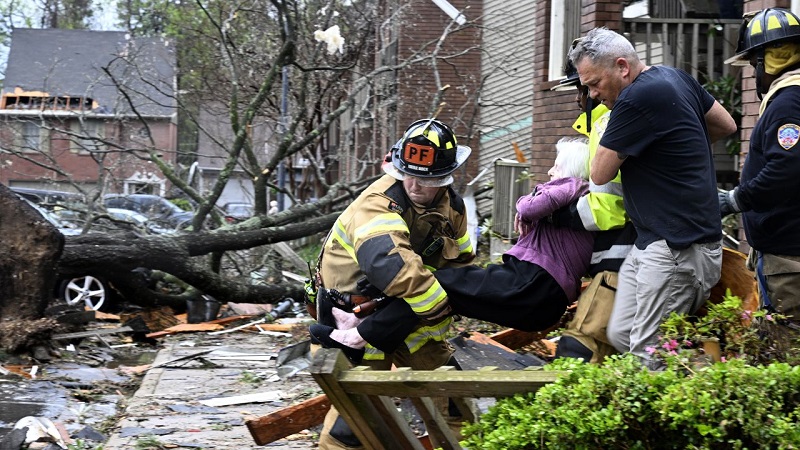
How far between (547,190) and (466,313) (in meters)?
0.66

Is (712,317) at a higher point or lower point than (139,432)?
higher

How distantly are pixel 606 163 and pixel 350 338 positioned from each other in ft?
4.83

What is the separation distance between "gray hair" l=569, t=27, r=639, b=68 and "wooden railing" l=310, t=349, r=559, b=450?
4.72 ft

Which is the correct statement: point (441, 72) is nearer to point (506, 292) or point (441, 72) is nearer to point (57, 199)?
point (57, 199)

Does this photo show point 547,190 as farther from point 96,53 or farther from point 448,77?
point 96,53

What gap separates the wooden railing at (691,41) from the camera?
1050 cm

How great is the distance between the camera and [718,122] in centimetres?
448

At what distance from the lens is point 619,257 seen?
430cm

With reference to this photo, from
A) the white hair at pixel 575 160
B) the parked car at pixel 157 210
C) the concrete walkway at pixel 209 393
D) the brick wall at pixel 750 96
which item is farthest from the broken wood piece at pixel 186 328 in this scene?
the white hair at pixel 575 160

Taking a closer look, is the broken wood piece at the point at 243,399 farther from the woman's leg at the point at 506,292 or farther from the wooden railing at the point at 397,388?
the wooden railing at the point at 397,388

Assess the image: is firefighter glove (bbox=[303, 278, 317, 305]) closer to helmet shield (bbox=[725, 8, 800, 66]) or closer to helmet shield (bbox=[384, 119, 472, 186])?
helmet shield (bbox=[384, 119, 472, 186])

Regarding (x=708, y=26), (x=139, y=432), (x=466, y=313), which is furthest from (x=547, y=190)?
(x=708, y=26)

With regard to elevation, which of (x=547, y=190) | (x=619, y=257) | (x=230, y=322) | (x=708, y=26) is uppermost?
(x=708, y=26)

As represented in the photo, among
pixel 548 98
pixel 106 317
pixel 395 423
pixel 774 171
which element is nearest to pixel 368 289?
pixel 395 423
